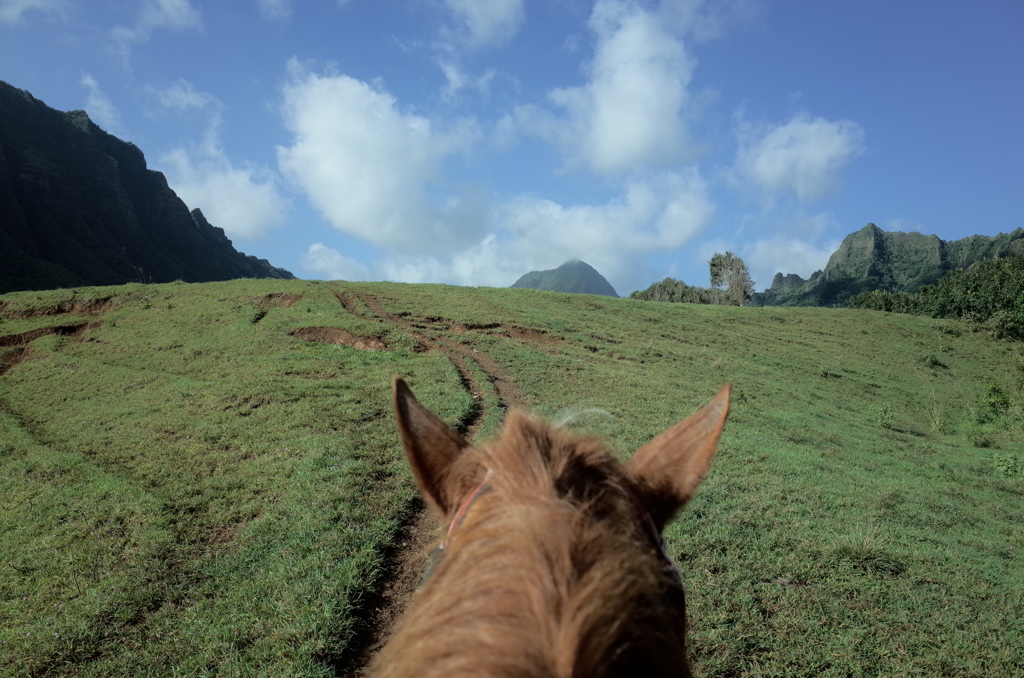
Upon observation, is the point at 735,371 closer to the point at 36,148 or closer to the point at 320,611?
the point at 320,611

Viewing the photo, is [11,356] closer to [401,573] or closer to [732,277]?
[401,573]

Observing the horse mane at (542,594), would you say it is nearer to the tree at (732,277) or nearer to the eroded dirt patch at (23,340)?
the eroded dirt patch at (23,340)

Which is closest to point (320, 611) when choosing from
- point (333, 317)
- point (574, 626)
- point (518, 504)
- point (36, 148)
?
point (518, 504)

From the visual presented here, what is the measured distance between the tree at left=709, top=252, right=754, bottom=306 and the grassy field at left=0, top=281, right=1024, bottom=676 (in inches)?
1226

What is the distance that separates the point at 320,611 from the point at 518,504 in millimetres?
3735

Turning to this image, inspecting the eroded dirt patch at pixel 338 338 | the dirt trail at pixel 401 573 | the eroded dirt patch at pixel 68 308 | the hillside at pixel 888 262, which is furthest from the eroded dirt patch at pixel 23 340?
the hillside at pixel 888 262

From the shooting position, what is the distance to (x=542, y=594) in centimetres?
67

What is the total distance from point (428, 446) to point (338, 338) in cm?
1397

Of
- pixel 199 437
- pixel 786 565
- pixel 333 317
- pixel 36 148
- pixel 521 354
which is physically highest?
pixel 36 148

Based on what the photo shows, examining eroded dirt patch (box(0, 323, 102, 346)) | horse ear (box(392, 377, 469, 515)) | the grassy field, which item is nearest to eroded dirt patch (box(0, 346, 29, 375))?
the grassy field

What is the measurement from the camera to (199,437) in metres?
7.70

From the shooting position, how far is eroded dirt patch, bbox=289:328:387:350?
13.9 meters

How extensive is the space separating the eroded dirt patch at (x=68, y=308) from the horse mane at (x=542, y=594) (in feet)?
73.4

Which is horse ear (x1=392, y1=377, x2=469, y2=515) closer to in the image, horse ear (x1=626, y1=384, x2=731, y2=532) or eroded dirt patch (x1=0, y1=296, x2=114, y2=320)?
horse ear (x1=626, y1=384, x2=731, y2=532)
